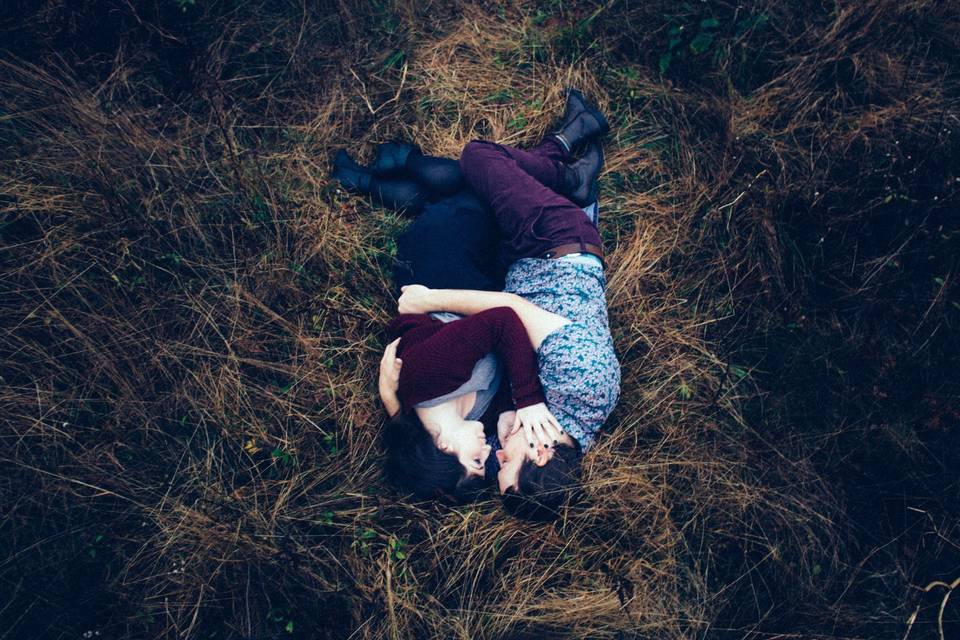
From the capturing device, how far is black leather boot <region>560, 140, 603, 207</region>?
3057 mm

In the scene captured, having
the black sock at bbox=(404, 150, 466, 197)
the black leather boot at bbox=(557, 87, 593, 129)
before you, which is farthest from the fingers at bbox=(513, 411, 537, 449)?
the black leather boot at bbox=(557, 87, 593, 129)

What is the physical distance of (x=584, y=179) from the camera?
312 centimetres

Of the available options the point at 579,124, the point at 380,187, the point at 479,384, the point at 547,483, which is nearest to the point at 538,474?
the point at 547,483

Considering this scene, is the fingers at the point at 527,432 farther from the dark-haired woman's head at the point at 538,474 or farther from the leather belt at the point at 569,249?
the leather belt at the point at 569,249

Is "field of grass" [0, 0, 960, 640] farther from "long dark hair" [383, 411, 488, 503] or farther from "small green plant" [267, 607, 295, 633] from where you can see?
"long dark hair" [383, 411, 488, 503]

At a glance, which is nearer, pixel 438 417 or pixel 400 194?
pixel 438 417

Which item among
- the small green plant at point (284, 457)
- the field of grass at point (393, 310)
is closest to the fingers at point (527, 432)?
the field of grass at point (393, 310)

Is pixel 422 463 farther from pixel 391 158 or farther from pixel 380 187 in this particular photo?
pixel 391 158

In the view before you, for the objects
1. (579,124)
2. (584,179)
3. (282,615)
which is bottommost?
(282,615)

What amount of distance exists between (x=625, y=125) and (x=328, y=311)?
7.48 feet

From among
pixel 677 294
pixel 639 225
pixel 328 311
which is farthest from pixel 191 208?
pixel 677 294

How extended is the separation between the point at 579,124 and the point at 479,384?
6.06 feet

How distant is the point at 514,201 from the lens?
264 cm

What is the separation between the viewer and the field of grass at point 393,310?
8.32 feet
